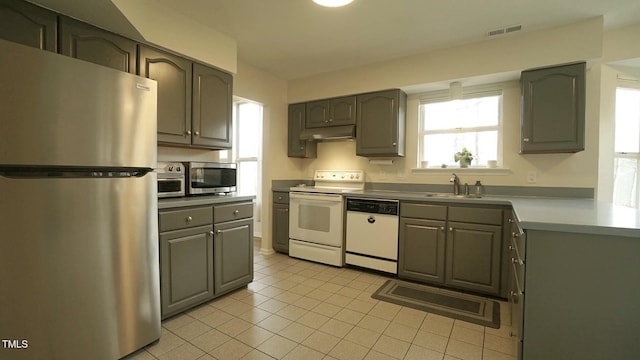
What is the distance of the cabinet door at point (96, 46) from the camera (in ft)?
6.02

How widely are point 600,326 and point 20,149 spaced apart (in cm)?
269

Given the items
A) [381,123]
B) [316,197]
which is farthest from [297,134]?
[381,123]

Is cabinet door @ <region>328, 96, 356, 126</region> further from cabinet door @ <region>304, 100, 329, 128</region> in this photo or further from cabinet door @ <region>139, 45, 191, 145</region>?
cabinet door @ <region>139, 45, 191, 145</region>

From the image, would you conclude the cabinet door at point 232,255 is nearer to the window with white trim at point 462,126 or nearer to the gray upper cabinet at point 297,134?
the gray upper cabinet at point 297,134

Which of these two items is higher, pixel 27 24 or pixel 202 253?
pixel 27 24

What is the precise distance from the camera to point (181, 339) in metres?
1.89

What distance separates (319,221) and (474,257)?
5.55ft

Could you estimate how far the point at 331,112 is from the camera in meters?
3.76

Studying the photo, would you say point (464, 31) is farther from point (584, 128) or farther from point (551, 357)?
point (551, 357)

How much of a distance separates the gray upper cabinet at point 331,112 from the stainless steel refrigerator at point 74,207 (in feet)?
7.69

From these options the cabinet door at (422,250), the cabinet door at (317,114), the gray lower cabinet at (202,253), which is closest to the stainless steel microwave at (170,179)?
the gray lower cabinet at (202,253)

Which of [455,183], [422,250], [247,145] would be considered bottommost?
[422,250]

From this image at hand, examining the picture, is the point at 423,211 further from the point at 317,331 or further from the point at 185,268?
the point at 185,268

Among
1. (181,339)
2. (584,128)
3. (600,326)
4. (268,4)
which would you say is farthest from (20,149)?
(584,128)
